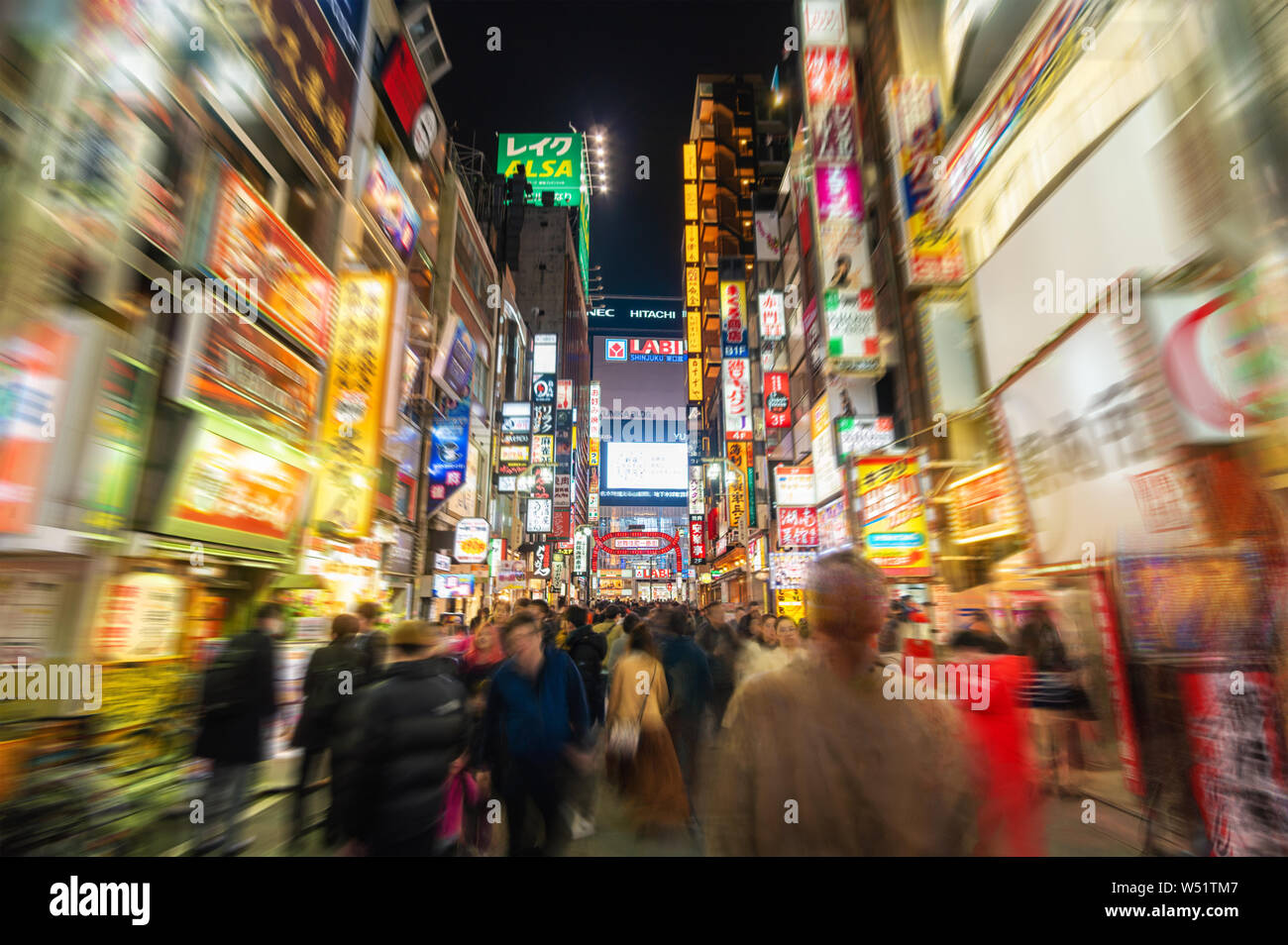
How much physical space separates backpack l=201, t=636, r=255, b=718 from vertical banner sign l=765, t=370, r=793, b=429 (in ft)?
63.2

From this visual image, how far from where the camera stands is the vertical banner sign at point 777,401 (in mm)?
21719

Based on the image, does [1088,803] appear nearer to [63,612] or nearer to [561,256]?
[63,612]

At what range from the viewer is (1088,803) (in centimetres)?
498

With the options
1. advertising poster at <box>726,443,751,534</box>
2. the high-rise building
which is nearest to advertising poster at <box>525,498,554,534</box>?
the high-rise building

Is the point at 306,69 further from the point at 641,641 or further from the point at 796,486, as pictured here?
the point at 796,486

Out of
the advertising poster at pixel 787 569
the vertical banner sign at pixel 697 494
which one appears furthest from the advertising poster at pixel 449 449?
the vertical banner sign at pixel 697 494

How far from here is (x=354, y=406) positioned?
1066 centimetres

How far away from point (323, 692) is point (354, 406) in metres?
6.77

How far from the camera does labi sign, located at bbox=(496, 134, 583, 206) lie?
65062 mm

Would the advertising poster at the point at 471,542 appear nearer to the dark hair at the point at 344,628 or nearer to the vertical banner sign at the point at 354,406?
the vertical banner sign at the point at 354,406

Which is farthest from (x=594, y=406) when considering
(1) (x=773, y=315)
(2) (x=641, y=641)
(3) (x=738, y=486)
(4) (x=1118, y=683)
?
(4) (x=1118, y=683)

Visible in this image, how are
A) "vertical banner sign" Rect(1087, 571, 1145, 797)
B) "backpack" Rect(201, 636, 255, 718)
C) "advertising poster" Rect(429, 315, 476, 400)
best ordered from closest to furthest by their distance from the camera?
1. "backpack" Rect(201, 636, 255, 718)
2. "vertical banner sign" Rect(1087, 571, 1145, 797)
3. "advertising poster" Rect(429, 315, 476, 400)

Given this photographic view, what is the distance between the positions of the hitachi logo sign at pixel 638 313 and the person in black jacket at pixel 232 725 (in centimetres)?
10346

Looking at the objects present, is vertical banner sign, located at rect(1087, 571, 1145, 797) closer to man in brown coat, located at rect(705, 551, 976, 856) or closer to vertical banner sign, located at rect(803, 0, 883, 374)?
man in brown coat, located at rect(705, 551, 976, 856)
